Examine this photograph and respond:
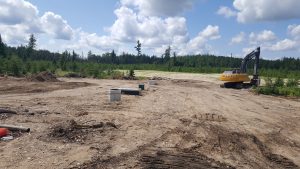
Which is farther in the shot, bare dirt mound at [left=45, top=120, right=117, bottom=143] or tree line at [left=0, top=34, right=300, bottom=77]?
tree line at [left=0, top=34, right=300, bottom=77]

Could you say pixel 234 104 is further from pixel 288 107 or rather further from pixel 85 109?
pixel 85 109

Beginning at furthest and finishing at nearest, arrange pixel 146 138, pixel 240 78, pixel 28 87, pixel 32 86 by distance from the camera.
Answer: pixel 240 78 < pixel 32 86 < pixel 28 87 < pixel 146 138

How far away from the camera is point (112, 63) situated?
109812mm

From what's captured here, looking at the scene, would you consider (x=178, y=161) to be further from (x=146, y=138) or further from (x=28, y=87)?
(x=28, y=87)

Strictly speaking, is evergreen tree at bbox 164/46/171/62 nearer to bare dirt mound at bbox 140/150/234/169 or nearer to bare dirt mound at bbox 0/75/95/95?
bare dirt mound at bbox 0/75/95/95

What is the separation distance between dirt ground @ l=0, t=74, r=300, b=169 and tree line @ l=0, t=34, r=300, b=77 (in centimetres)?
2832

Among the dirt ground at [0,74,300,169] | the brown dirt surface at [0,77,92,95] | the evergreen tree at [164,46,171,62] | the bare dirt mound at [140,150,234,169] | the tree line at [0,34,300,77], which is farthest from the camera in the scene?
the evergreen tree at [164,46,171,62]

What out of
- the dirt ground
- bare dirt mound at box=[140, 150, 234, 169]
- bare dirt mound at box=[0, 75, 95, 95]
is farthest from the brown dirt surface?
bare dirt mound at box=[140, 150, 234, 169]

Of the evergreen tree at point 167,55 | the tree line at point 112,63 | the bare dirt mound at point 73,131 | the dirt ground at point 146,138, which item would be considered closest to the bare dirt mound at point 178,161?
the dirt ground at point 146,138

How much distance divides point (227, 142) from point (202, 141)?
0.69m

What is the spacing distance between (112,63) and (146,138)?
100780mm

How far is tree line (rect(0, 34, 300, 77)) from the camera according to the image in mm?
44275

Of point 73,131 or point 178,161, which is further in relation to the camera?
point 73,131

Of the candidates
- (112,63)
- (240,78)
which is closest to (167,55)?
(112,63)
